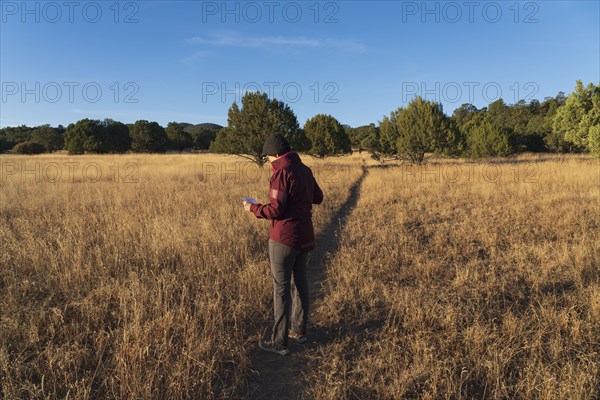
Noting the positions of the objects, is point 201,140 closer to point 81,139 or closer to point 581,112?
point 81,139

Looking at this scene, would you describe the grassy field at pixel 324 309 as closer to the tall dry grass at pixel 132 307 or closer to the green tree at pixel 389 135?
the tall dry grass at pixel 132 307

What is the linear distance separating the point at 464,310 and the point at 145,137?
6084cm

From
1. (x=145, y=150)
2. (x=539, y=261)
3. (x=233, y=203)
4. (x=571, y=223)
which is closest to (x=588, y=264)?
(x=539, y=261)

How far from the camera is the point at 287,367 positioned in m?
2.95

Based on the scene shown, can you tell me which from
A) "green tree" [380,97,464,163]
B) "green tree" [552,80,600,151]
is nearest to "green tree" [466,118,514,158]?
"green tree" [380,97,464,163]

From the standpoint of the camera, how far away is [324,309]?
3945 millimetres

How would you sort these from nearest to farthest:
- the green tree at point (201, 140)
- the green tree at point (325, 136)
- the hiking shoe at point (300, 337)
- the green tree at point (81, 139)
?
the hiking shoe at point (300, 337) < the green tree at point (325, 136) < the green tree at point (81, 139) < the green tree at point (201, 140)

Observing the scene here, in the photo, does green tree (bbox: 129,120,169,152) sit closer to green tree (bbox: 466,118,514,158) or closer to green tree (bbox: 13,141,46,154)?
green tree (bbox: 13,141,46,154)

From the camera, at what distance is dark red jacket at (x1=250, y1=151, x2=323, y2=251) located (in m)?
2.93

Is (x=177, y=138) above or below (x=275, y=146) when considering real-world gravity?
above

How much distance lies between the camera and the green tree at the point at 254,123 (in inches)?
842

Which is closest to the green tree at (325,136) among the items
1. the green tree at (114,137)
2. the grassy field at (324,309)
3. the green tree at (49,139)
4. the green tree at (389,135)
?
the green tree at (389,135)

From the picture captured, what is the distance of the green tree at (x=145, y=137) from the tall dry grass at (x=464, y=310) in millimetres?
56915

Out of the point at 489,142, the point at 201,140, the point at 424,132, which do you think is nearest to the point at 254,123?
the point at 424,132
